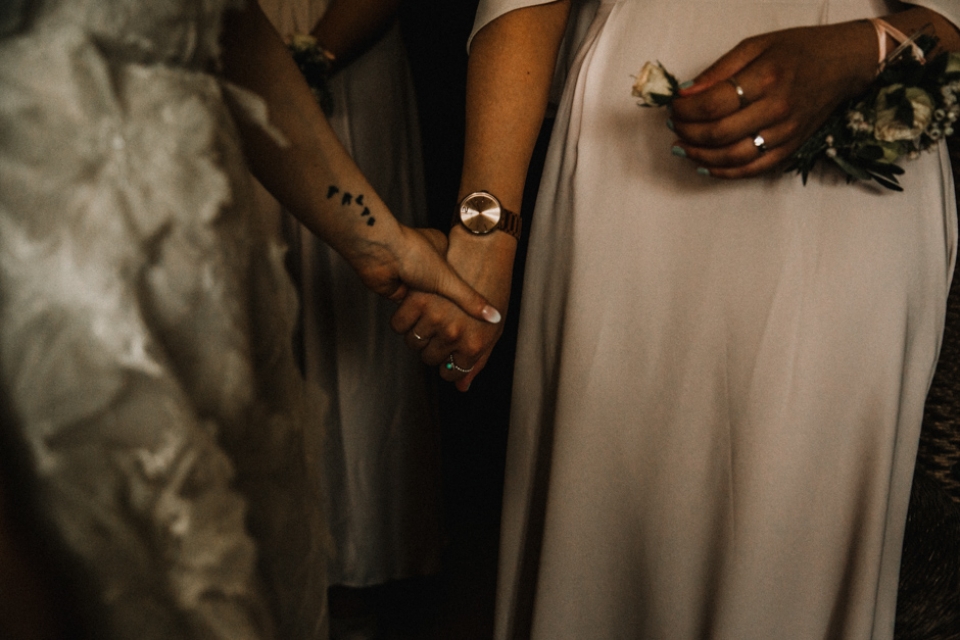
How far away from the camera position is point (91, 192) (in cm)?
25

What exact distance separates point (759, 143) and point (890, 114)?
13 cm

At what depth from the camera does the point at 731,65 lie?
62 cm

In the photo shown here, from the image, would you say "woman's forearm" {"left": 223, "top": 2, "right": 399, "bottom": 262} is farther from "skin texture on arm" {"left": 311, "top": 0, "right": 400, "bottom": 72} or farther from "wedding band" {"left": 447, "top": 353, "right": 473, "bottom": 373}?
"skin texture on arm" {"left": 311, "top": 0, "right": 400, "bottom": 72}

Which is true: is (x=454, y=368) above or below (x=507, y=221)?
below

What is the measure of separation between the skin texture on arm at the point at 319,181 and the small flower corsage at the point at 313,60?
41 cm

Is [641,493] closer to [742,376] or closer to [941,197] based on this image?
[742,376]

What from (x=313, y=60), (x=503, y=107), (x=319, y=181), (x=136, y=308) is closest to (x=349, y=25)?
(x=313, y=60)

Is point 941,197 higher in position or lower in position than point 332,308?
higher

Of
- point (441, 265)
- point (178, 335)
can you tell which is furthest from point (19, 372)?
point (441, 265)

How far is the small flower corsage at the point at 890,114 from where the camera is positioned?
620 mm

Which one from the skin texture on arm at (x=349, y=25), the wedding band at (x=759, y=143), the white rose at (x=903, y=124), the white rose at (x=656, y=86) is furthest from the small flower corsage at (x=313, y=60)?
the white rose at (x=903, y=124)

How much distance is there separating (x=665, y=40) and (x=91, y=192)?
0.66 metres

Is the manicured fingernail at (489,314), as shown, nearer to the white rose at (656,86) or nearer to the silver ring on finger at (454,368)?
the silver ring on finger at (454,368)

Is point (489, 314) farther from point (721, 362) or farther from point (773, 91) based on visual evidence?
point (773, 91)
